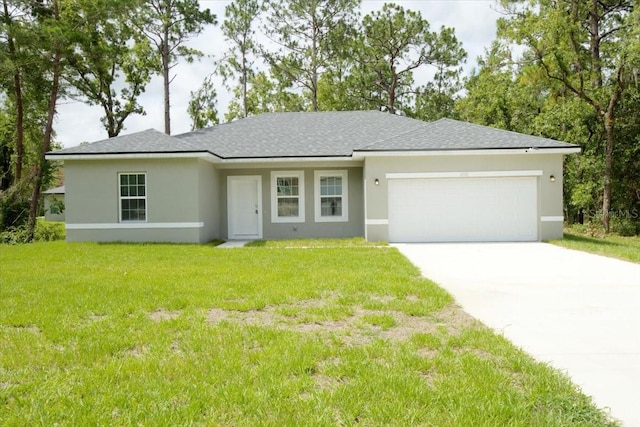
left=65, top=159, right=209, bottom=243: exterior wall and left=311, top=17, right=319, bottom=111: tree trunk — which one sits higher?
left=311, top=17, right=319, bottom=111: tree trunk

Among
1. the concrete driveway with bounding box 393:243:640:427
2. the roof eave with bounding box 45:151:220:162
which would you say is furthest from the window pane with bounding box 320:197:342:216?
the concrete driveway with bounding box 393:243:640:427

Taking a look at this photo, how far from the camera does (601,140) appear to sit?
19.2 meters

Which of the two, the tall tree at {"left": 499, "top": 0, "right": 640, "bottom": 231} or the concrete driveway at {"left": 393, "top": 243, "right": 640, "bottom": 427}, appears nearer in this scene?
the concrete driveway at {"left": 393, "top": 243, "right": 640, "bottom": 427}

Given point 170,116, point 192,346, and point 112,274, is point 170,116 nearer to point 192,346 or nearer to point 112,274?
point 112,274

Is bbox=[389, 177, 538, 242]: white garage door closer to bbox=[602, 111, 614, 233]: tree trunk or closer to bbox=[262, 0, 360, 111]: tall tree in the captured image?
bbox=[602, 111, 614, 233]: tree trunk

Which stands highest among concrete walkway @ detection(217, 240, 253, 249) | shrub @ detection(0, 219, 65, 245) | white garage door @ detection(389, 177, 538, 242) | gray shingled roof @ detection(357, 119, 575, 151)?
gray shingled roof @ detection(357, 119, 575, 151)

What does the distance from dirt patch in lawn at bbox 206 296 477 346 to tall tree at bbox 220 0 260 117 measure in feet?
88.8


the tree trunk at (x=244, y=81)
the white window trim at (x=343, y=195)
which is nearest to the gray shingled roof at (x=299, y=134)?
the white window trim at (x=343, y=195)

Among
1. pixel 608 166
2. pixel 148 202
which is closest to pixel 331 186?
pixel 148 202

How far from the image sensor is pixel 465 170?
1381 cm

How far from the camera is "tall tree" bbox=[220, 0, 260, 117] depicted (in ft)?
95.2

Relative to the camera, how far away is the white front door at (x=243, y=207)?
52.7ft

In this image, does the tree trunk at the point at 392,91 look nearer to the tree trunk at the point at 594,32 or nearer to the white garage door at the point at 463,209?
the tree trunk at the point at 594,32

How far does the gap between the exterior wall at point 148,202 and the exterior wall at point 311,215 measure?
8.20 ft
